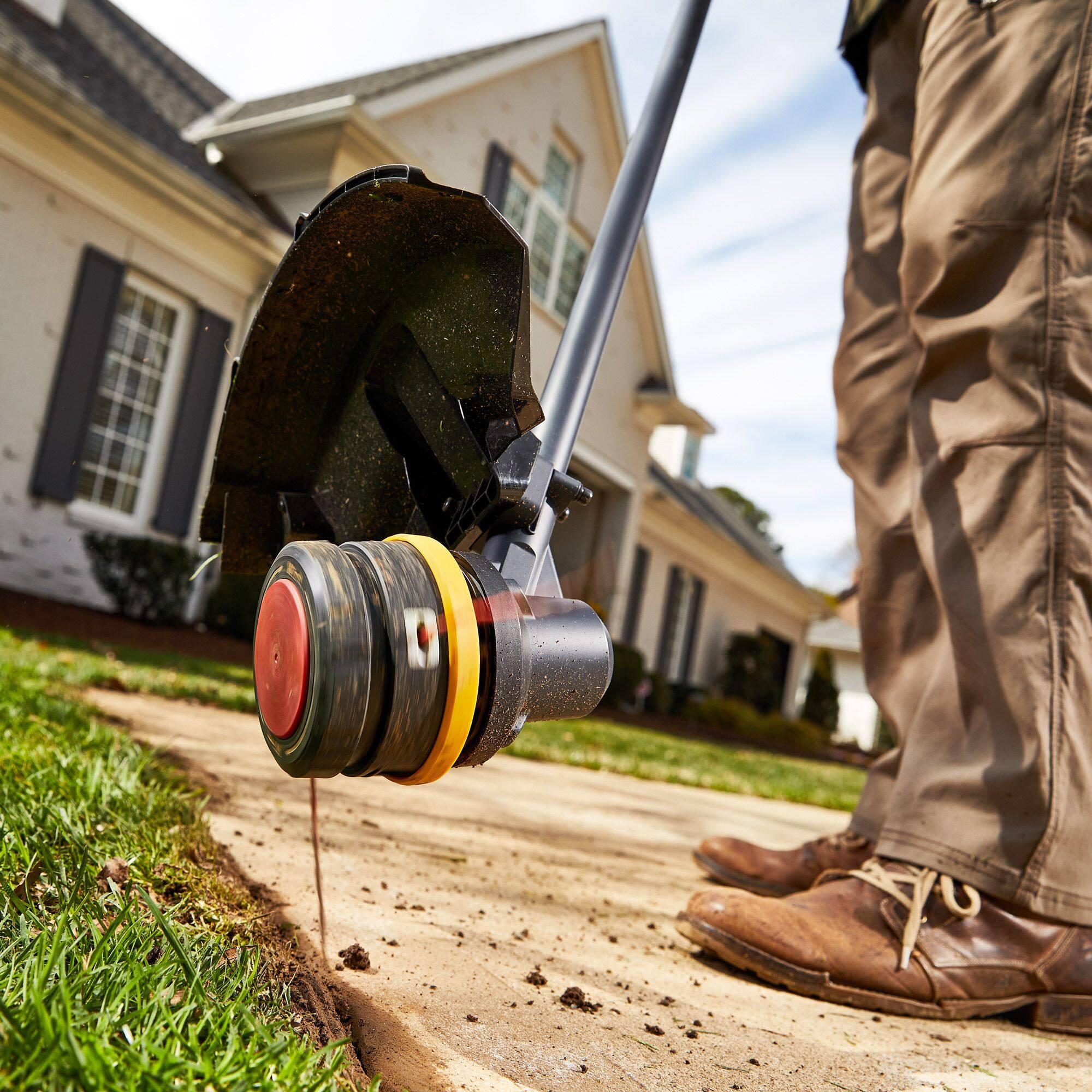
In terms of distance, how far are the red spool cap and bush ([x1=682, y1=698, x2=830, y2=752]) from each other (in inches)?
583

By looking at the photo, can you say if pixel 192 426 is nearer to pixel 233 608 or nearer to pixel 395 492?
pixel 233 608

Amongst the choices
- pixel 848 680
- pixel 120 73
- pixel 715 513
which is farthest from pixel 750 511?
pixel 120 73

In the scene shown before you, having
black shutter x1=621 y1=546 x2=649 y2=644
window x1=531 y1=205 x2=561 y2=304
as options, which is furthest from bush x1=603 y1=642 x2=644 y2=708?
window x1=531 y1=205 x2=561 y2=304

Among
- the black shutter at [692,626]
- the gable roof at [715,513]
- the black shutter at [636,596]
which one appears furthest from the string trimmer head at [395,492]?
the black shutter at [692,626]

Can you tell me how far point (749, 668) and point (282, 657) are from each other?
17421 millimetres

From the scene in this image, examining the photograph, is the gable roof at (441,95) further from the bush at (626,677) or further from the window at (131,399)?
the bush at (626,677)

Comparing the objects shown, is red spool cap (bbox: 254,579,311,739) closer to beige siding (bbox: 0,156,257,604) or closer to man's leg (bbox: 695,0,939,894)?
man's leg (bbox: 695,0,939,894)

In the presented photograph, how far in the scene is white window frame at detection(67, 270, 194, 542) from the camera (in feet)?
26.2

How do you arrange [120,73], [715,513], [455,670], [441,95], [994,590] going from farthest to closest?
[715,513], [441,95], [120,73], [994,590], [455,670]

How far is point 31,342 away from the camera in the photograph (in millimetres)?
7051

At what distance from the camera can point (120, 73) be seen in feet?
28.9

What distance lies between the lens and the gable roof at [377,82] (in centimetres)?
935

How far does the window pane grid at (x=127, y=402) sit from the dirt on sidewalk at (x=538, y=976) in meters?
6.32

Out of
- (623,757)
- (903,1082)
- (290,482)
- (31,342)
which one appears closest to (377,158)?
(31,342)
